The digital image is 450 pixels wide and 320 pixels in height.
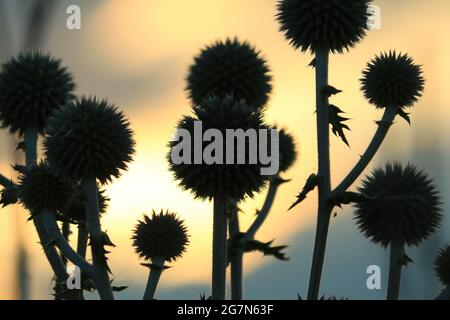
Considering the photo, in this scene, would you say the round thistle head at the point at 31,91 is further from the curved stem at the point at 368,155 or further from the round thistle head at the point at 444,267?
the round thistle head at the point at 444,267

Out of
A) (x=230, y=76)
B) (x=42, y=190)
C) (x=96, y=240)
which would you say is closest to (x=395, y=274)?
(x=230, y=76)

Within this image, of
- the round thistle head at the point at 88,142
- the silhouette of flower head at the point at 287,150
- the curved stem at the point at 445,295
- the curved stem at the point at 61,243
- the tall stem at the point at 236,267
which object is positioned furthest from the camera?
the silhouette of flower head at the point at 287,150

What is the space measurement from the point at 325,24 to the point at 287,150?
1.93 metres

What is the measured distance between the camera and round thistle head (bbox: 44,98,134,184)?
5359mm

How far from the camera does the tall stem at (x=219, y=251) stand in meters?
5.04

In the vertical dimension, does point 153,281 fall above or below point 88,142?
below

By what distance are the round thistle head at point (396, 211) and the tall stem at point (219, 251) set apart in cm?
164

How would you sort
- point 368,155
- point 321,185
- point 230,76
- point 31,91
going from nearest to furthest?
point 321,185
point 368,155
point 31,91
point 230,76

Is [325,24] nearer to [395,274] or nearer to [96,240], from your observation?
[395,274]

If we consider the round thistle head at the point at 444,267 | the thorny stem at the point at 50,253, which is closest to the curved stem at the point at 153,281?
the thorny stem at the point at 50,253

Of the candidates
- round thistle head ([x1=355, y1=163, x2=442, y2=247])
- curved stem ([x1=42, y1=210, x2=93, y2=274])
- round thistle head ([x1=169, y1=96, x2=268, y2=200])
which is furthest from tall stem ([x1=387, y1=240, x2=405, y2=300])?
curved stem ([x1=42, y1=210, x2=93, y2=274])

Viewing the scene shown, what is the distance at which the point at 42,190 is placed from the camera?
5559 mm
